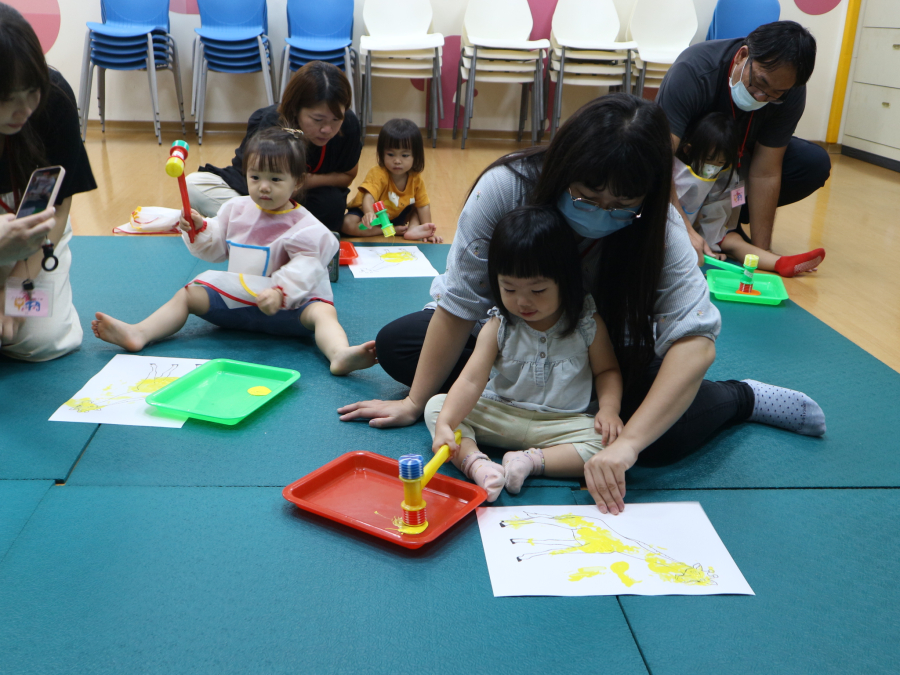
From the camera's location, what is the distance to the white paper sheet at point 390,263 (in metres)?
2.37

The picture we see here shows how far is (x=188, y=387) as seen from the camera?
1.54m

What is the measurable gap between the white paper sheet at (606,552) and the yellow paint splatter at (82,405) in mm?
803

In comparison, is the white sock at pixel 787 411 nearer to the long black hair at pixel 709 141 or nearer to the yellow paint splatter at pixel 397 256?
the long black hair at pixel 709 141

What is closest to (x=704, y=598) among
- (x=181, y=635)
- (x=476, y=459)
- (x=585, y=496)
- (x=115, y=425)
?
(x=585, y=496)

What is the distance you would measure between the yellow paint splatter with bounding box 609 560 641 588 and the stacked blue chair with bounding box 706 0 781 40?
4.41 meters

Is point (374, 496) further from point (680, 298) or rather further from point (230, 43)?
point (230, 43)

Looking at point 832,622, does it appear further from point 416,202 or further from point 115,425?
point 416,202

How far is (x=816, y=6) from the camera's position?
4.93m

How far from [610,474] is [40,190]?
3.98 feet

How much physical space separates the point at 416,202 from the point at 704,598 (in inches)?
84.5

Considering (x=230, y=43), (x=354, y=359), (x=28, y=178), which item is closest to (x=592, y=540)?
(x=354, y=359)

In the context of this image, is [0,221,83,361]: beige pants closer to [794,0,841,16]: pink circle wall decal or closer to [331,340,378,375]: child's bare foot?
[331,340,378,375]: child's bare foot

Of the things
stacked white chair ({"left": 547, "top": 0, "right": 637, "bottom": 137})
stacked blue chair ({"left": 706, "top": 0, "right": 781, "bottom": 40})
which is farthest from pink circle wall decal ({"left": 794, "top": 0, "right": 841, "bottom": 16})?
stacked white chair ({"left": 547, "top": 0, "right": 637, "bottom": 137})

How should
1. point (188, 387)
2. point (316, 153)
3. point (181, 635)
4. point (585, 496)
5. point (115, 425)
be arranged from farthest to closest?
point (316, 153) < point (188, 387) < point (115, 425) < point (585, 496) < point (181, 635)
